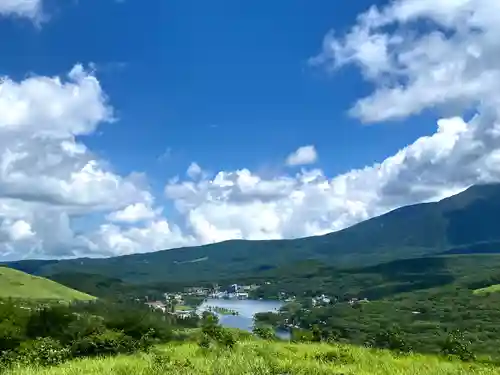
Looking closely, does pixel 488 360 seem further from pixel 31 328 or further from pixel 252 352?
pixel 31 328

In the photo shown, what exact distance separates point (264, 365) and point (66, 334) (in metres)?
12.4

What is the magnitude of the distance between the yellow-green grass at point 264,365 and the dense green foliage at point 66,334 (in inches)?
115

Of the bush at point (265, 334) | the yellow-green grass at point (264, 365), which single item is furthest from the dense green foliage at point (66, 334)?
the bush at point (265, 334)

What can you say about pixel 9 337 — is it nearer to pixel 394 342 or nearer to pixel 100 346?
pixel 100 346

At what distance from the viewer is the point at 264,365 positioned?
14781mm

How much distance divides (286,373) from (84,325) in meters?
12.2

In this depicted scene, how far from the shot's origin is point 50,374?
15.7m

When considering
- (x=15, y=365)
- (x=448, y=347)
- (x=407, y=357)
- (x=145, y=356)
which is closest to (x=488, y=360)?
(x=448, y=347)

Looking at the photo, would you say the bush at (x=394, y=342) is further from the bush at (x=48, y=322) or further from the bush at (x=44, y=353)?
the bush at (x=48, y=322)

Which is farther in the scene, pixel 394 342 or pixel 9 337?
pixel 394 342

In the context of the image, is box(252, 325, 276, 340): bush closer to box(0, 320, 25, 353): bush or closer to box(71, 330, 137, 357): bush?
box(71, 330, 137, 357): bush

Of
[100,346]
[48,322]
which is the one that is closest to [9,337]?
[48,322]

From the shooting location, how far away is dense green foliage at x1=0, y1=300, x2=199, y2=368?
2153cm

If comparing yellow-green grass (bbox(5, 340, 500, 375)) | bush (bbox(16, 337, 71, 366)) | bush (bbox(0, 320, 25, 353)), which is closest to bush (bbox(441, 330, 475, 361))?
yellow-green grass (bbox(5, 340, 500, 375))
